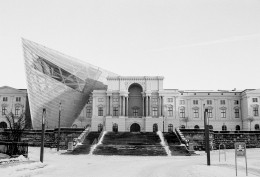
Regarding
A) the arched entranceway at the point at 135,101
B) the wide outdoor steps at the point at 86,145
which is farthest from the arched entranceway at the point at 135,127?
the wide outdoor steps at the point at 86,145

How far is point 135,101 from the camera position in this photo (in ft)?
266

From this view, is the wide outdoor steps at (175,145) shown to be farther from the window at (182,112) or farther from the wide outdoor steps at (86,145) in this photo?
the window at (182,112)

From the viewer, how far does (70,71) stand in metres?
74.3

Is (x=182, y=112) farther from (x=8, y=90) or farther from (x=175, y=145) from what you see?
(x=8, y=90)

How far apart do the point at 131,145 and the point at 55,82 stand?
95.8 ft

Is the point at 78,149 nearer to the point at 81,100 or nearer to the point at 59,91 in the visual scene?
the point at 59,91

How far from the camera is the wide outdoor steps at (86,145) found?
46594mm

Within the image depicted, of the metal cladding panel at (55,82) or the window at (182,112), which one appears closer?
the metal cladding panel at (55,82)

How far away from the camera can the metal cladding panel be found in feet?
224

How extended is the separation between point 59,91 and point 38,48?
11208 mm

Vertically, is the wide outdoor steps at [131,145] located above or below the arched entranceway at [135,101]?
below

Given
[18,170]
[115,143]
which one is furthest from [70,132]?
[18,170]

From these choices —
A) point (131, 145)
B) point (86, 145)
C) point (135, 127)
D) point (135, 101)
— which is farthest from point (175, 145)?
point (135, 101)

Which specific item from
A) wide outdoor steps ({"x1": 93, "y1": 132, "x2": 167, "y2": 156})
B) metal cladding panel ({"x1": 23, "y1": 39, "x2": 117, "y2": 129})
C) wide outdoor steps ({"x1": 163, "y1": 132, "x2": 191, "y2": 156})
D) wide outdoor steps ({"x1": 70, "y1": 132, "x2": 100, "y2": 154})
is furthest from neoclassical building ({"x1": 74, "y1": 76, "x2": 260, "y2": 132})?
wide outdoor steps ({"x1": 70, "y1": 132, "x2": 100, "y2": 154})
